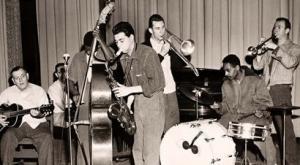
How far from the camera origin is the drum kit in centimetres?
416

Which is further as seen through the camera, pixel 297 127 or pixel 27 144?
pixel 297 127

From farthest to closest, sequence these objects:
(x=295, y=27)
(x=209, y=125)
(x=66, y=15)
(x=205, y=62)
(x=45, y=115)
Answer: (x=66, y=15), (x=205, y=62), (x=295, y=27), (x=45, y=115), (x=209, y=125)

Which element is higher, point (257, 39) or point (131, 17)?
point (131, 17)

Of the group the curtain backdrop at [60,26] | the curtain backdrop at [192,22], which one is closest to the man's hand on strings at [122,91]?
the curtain backdrop at [192,22]

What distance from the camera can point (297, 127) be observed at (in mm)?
6555

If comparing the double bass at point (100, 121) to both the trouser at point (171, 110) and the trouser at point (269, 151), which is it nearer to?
the trouser at point (171, 110)

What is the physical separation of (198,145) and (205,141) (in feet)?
0.36

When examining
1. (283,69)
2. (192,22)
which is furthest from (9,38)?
(283,69)

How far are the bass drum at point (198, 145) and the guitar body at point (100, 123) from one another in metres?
0.89

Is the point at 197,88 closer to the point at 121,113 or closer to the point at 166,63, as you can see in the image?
the point at 166,63

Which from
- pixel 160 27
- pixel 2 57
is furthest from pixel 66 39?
pixel 160 27

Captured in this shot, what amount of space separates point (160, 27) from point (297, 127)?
324cm

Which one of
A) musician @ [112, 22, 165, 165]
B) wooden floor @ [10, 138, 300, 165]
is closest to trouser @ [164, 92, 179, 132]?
wooden floor @ [10, 138, 300, 165]

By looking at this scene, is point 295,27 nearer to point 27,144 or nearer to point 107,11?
point 107,11
